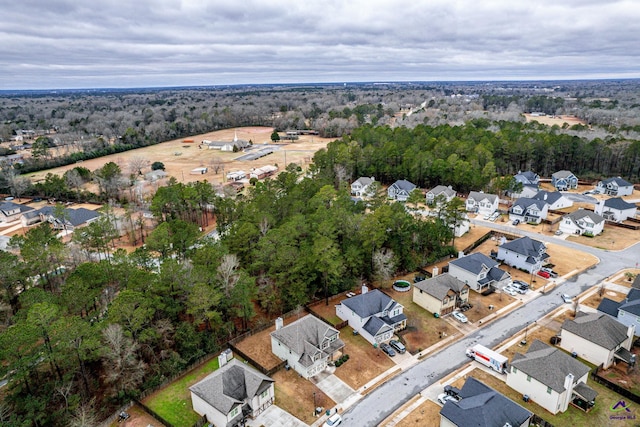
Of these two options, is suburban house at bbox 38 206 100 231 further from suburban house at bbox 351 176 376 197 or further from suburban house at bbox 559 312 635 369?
suburban house at bbox 559 312 635 369

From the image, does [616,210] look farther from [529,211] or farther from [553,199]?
[529,211]

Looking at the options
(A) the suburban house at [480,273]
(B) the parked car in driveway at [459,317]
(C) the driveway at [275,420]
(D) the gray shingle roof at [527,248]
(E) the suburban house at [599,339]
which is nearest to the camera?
(C) the driveway at [275,420]

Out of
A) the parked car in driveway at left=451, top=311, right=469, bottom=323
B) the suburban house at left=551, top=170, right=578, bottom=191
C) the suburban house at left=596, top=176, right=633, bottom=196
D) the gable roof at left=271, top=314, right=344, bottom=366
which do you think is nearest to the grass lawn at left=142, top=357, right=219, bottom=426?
the gable roof at left=271, top=314, right=344, bottom=366

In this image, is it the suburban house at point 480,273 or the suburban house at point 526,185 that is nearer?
the suburban house at point 480,273

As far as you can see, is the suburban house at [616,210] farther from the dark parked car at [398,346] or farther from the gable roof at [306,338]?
the gable roof at [306,338]

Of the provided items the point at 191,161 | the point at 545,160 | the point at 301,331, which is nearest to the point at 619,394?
the point at 301,331

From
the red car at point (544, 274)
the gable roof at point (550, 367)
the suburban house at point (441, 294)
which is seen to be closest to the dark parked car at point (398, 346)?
the suburban house at point (441, 294)
